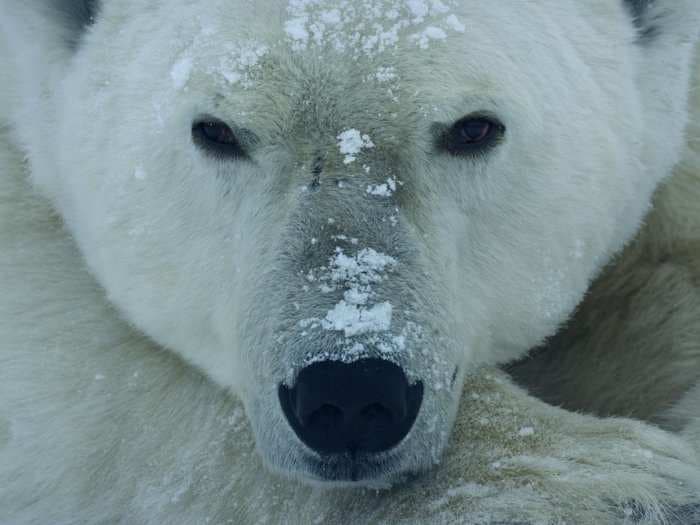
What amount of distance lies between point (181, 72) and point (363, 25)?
392 mm

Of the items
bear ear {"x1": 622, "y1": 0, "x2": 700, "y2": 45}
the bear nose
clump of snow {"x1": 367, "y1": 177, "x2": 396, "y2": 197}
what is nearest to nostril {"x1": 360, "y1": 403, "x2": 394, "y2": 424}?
the bear nose

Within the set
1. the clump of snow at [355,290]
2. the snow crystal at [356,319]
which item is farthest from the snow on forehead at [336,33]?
the snow crystal at [356,319]

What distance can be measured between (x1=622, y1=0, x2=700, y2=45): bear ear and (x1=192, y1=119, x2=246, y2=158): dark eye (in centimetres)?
103

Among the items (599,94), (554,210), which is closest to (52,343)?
(554,210)

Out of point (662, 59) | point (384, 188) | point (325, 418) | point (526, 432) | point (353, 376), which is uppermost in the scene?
point (662, 59)

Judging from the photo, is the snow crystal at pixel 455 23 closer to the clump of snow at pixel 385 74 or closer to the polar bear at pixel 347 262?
the polar bear at pixel 347 262

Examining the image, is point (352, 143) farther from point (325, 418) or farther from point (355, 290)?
point (325, 418)

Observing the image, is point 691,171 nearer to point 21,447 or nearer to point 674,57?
point 674,57

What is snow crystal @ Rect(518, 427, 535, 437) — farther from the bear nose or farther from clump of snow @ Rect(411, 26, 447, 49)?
clump of snow @ Rect(411, 26, 447, 49)

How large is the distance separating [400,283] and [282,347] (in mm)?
246

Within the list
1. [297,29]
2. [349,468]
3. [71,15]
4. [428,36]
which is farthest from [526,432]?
[71,15]

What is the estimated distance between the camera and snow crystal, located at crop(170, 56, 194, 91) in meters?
2.23

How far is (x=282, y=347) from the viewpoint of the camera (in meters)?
1.97

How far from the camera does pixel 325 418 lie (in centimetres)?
190
